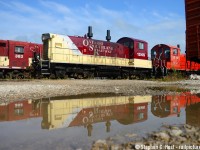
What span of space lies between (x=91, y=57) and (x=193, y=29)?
8.89 meters

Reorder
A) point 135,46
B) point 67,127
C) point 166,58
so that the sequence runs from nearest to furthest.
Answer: point 67,127 → point 135,46 → point 166,58

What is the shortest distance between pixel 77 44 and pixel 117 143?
669 inches

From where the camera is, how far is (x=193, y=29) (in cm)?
1430

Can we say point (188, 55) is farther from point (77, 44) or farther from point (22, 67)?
point (22, 67)

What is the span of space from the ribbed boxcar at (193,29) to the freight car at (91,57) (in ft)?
27.1

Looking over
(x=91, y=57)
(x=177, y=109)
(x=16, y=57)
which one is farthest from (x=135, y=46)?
(x=177, y=109)

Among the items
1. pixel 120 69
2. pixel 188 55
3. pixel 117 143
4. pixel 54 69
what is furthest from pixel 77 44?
pixel 117 143

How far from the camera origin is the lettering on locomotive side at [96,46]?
20.2 metres

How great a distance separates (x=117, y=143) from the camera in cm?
301

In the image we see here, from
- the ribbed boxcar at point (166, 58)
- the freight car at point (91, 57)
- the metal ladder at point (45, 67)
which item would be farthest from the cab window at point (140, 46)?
the metal ladder at point (45, 67)

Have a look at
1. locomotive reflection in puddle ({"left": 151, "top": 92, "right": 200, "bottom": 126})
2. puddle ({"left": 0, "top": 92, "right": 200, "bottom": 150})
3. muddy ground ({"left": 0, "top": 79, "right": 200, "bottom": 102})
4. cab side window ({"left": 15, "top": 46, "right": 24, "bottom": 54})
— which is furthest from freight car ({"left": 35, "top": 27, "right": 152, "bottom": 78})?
puddle ({"left": 0, "top": 92, "right": 200, "bottom": 150})

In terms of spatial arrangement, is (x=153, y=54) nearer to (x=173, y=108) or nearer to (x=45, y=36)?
(x=45, y=36)

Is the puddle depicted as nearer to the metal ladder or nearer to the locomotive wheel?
the metal ladder

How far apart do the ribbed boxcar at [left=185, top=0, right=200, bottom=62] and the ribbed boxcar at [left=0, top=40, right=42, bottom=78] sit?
11610mm
